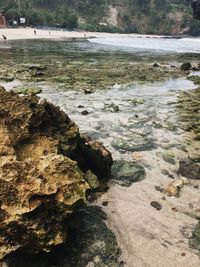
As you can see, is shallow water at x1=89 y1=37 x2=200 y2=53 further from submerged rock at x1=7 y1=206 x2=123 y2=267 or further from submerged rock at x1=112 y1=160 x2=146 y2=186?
submerged rock at x1=7 y1=206 x2=123 y2=267

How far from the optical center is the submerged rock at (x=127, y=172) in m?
6.92

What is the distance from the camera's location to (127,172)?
7.25m

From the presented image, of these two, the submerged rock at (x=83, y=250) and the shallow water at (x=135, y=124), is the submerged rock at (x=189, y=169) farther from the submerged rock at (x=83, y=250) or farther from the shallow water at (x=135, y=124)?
the submerged rock at (x=83, y=250)

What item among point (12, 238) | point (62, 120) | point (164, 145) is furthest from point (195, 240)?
point (164, 145)

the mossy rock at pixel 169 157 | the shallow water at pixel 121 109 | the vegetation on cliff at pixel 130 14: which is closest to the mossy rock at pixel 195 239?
the mossy rock at pixel 169 157

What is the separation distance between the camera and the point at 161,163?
7816mm

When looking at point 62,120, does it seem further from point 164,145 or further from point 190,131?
point 190,131

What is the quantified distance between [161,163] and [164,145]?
1.10 meters

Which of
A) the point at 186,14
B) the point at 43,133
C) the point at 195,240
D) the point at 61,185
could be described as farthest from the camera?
the point at 186,14

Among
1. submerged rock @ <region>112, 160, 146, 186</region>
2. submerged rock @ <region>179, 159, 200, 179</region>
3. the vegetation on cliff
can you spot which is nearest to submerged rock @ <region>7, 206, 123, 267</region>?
submerged rock @ <region>112, 160, 146, 186</region>

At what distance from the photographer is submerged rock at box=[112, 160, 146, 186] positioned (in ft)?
22.7

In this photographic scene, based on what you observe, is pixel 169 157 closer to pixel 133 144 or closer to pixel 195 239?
pixel 133 144

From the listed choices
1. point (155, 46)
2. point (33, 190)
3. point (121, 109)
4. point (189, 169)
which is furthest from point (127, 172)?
point (155, 46)

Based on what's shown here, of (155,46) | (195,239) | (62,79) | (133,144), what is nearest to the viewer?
(195,239)
